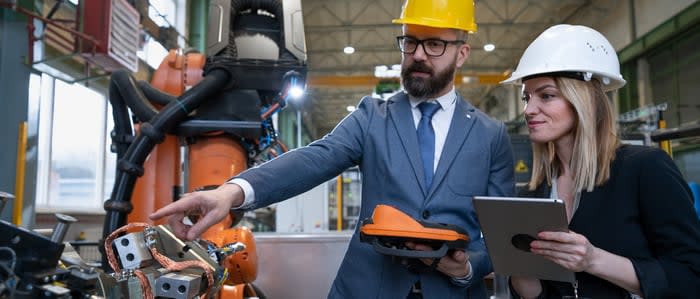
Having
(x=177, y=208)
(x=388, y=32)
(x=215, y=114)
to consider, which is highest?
(x=388, y=32)

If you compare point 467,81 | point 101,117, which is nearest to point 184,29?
point 101,117

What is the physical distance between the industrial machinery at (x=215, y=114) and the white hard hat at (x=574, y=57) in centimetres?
100

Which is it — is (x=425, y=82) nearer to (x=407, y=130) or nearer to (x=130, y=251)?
(x=407, y=130)

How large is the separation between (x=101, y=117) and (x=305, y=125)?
12523 mm

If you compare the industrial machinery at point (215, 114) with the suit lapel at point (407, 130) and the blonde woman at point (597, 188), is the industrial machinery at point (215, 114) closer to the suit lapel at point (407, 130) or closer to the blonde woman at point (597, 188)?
the suit lapel at point (407, 130)

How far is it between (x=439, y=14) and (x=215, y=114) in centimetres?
103

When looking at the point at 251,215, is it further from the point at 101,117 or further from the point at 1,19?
the point at 1,19

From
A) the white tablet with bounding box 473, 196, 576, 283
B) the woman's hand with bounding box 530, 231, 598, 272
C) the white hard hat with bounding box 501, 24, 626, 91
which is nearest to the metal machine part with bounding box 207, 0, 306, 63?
the white hard hat with bounding box 501, 24, 626, 91

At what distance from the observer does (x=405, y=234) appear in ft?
4.09

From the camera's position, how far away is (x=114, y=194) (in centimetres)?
224

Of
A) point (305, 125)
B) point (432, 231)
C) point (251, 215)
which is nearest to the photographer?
point (432, 231)

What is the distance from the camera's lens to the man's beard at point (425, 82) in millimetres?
1643

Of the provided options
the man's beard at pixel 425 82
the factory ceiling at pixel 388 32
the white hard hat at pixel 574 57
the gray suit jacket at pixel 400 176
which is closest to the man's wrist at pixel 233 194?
the gray suit jacket at pixel 400 176

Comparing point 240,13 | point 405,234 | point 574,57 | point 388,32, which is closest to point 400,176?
point 405,234
